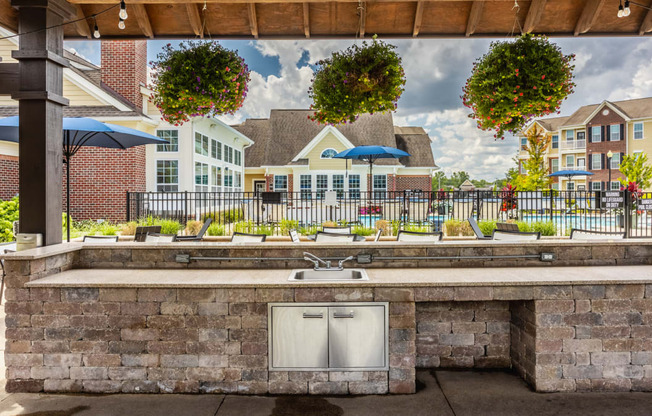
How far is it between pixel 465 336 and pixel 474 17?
12.8 feet

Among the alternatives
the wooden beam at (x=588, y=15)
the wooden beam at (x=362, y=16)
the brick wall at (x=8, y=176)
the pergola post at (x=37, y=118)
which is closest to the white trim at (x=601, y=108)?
the wooden beam at (x=588, y=15)

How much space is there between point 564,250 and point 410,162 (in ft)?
73.4

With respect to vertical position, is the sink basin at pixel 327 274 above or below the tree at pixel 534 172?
below

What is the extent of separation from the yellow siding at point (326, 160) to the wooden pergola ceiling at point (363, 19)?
16528 millimetres

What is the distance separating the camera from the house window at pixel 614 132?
31.9 meters

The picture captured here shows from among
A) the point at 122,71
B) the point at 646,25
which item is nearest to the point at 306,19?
the point at 646,25

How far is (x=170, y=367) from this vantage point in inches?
138

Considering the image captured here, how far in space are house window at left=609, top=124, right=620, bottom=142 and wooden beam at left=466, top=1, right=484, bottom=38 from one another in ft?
114

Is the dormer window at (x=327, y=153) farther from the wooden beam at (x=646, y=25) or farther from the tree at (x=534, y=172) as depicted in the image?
Answer: the wooden beam at (x=646, y=25)

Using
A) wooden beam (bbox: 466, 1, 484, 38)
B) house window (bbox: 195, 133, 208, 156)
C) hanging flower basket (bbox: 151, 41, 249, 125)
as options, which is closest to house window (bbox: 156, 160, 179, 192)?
house window (bbox: 195, 133, 208, 156)

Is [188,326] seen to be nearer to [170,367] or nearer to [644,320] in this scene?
[170,367]

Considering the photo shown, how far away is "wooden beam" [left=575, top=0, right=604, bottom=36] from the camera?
4.74m

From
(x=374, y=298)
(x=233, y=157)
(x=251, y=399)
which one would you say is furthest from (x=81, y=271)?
(x=233, y=157)

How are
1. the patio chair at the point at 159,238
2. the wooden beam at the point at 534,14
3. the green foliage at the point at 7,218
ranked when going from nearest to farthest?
the wooden beam at the point at 534,14 < the patio chair at the point at 159,238 < the green foliage at the point at 7,218
